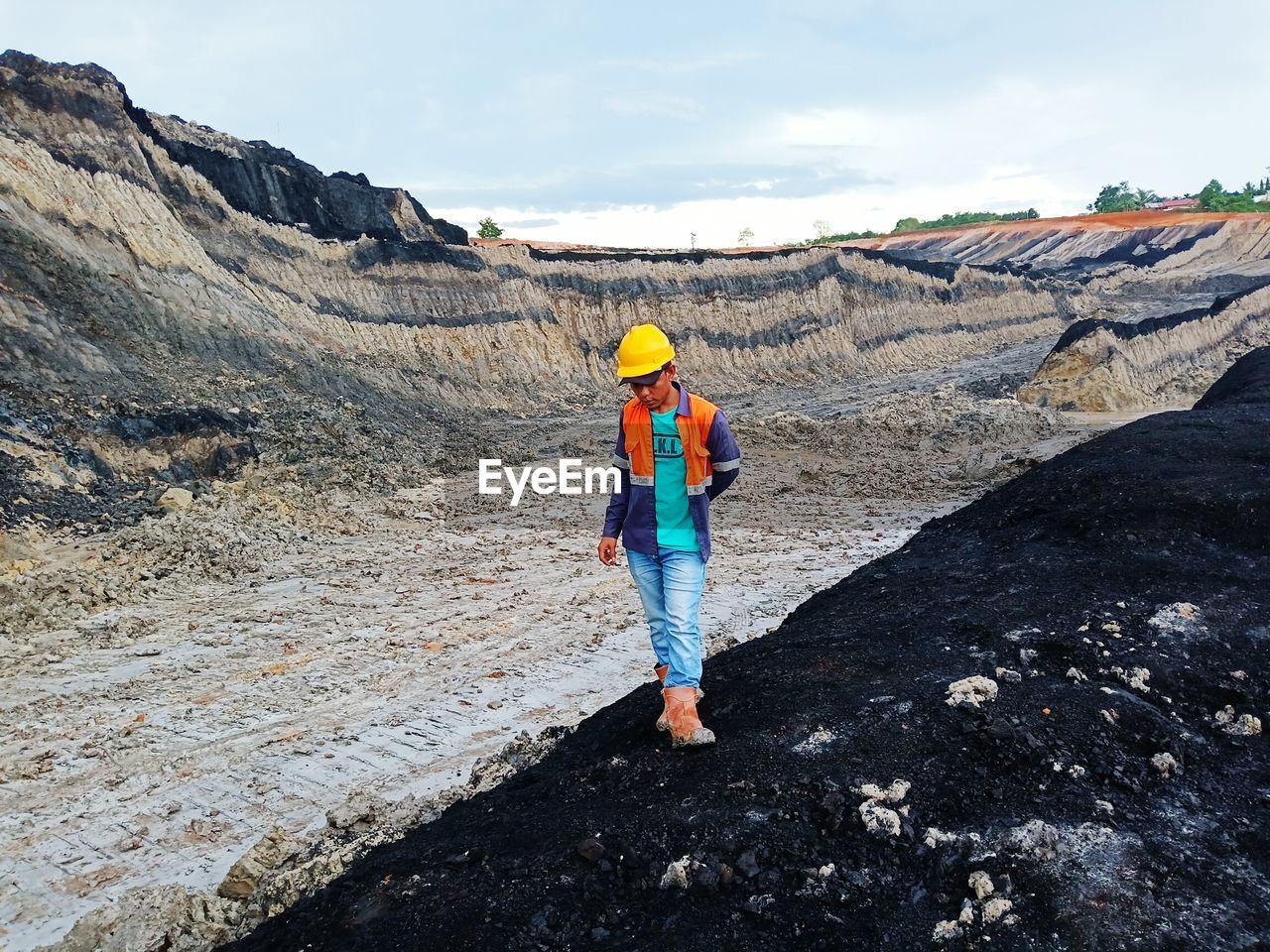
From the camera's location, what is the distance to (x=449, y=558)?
28.6ft

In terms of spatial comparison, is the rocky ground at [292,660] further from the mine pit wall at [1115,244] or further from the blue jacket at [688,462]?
the mine pit wall at [1115,244]

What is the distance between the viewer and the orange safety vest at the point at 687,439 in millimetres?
3518

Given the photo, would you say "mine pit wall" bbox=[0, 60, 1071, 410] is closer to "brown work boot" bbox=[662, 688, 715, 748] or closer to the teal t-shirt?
the teal t-shirt

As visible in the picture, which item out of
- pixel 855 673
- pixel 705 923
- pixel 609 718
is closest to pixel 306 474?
pixel 609 718

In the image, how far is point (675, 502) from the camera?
359 centimetres

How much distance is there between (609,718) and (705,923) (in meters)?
1.87

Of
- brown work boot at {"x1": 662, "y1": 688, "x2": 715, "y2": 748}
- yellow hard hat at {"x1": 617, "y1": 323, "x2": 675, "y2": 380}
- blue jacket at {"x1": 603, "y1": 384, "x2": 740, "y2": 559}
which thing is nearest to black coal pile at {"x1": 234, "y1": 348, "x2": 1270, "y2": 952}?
brown work boot at {"x1": 662, "y1": 688, "x2": 715, "y2": 748}

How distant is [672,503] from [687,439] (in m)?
0.28

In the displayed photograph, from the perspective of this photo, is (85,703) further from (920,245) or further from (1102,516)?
(920,245)

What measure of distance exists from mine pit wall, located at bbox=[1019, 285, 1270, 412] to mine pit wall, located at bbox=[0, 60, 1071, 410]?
7.08 metres

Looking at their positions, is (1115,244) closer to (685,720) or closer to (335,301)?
(335,301)

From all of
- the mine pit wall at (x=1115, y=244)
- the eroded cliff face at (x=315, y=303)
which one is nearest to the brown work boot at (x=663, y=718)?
the eroded cliff face at (x=315, y=303)

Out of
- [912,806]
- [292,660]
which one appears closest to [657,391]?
[912,806]

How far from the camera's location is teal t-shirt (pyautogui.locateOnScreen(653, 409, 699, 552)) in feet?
11.7
